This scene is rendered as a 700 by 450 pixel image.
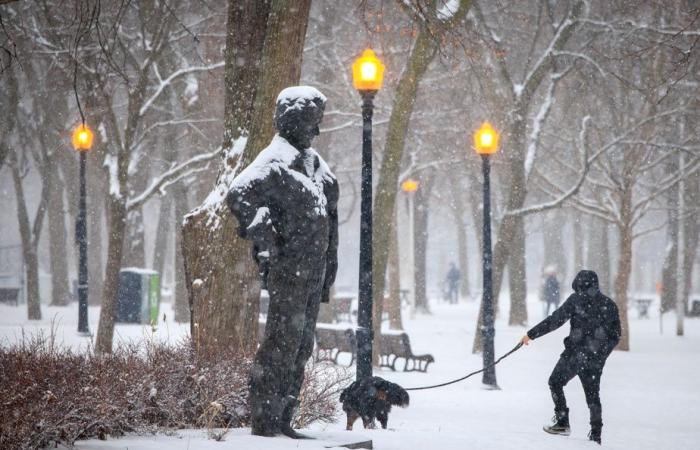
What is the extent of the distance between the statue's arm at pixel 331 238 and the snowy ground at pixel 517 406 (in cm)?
118

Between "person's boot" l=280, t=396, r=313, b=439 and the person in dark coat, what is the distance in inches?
117

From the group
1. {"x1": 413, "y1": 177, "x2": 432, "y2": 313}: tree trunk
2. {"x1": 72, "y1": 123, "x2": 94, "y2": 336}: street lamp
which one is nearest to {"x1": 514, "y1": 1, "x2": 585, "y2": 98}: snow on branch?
{"x1": 72, "y1": 123, "x2": 94, "y2": 336}: street lamp

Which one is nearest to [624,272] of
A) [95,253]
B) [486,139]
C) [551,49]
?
[551,49]

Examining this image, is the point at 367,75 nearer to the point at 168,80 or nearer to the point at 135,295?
the point at 168,80

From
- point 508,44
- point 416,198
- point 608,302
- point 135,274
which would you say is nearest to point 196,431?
point 608,302

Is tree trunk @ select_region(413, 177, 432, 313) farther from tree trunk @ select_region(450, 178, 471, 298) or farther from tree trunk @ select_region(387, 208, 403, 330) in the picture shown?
tree trunk @ select_region(387, 208, 403, 330)

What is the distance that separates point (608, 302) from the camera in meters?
8.75

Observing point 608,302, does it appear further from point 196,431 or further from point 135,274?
point 135,274

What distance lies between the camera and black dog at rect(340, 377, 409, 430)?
7543 mm

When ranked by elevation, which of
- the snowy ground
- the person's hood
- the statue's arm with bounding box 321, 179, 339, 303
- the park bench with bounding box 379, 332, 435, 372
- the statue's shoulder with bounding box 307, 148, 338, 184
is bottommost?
the snowy ground

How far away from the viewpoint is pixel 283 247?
6.46m

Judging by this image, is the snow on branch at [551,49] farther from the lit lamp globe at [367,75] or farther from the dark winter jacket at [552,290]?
the dark winter jacket at [552,290]

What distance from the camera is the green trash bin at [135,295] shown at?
23.2 meters

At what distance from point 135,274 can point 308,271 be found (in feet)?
58.5
